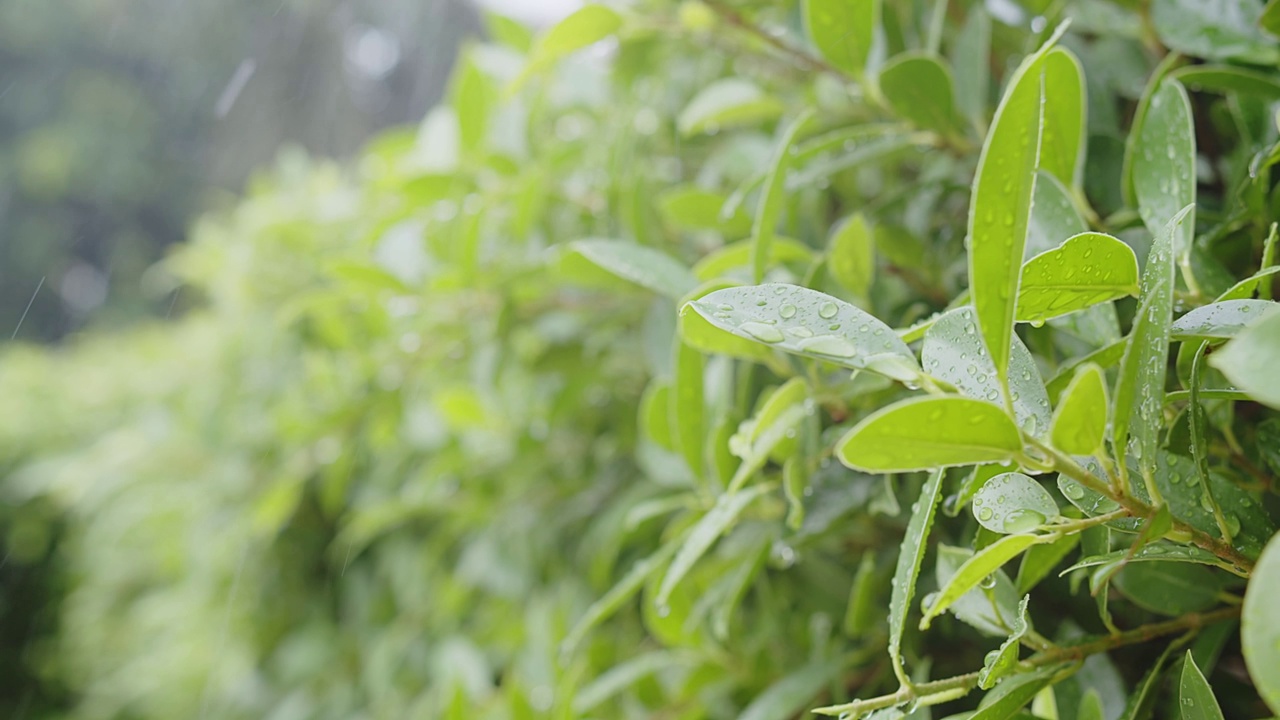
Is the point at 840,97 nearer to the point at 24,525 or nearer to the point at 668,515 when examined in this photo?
the point at 668,515

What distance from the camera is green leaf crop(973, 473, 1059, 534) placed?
12.3 inches

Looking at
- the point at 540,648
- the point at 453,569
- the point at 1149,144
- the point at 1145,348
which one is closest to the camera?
the point at 1145,348

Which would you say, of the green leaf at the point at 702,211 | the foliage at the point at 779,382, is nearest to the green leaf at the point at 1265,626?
the foliage at the point at 779,382

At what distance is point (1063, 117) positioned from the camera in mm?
444

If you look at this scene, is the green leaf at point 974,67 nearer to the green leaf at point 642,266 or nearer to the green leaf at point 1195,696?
the green leaf at point 642,266

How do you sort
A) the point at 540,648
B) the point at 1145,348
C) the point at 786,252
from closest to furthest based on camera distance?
the point at 1145,348, the point at 786,252, the point at 540,648

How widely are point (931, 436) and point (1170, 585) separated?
24 cm

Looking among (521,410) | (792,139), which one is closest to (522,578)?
(521,410)

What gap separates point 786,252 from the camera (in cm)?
56

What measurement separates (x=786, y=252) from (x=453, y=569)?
89 cm

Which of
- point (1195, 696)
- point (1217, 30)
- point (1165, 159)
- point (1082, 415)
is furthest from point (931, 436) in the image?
point (1217, 30)

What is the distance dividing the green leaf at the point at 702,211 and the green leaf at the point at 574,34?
146mm

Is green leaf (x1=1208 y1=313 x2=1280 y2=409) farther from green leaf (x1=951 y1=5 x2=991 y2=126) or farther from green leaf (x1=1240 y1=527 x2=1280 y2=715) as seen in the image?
green leaf (x1=951 y1=5 x2=991 y2=126)

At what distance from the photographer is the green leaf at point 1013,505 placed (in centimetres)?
31
